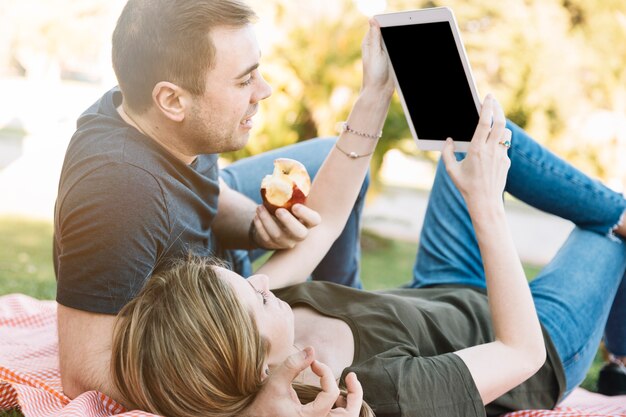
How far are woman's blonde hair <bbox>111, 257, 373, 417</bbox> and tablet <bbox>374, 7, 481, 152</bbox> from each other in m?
1.06

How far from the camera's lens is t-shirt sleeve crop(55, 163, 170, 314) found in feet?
6.92

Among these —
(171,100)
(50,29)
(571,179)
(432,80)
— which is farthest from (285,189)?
(50,29)

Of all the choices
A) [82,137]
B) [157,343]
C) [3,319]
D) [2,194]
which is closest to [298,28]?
[2,194]

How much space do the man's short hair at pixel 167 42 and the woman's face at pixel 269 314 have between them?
2.34ft

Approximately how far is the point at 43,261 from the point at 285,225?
4125 mm

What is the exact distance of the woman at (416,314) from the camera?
74.8 inches

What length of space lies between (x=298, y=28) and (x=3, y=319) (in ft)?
17.8

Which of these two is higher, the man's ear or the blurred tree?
the man's ear

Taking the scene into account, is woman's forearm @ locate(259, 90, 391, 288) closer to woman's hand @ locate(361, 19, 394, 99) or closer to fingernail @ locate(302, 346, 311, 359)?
woman's hand @ locate(361, 19, 394, 99)

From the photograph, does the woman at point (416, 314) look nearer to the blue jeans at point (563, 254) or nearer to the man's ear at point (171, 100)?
the blue jeans at point (563, 254)

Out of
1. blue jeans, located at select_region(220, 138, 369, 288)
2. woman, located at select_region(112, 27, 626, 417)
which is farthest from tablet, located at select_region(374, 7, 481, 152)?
blue jeans, located at select_region(220, 138, 369, 288)

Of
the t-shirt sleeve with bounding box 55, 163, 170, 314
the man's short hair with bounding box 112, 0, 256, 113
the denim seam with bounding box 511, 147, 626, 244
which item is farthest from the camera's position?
the denim seam with bounding box 511, 147, 626, 244

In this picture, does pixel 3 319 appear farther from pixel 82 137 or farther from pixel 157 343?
pixel 157 343

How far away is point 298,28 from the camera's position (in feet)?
26.1
